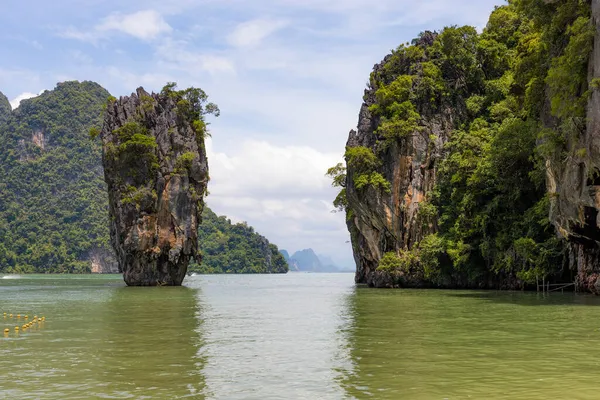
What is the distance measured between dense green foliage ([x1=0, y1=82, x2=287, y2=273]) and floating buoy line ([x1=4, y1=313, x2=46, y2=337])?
98.4m

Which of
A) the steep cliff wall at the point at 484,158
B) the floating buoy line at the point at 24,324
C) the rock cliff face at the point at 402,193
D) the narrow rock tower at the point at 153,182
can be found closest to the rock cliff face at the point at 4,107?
the narrow rock tower at the point at 153,182

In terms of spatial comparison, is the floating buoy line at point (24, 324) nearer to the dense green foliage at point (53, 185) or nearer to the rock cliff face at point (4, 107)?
the dense green foliage at point (53, 185)

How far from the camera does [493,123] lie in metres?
46.9

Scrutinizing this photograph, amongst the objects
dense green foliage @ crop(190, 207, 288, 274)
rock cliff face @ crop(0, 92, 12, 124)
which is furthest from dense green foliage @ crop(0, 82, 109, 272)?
rock cliff face @ crop(0, 92, 12, 124)

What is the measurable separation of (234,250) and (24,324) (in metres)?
130

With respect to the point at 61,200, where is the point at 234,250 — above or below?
below

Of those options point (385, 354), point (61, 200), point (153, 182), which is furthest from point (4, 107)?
point (385, 354)

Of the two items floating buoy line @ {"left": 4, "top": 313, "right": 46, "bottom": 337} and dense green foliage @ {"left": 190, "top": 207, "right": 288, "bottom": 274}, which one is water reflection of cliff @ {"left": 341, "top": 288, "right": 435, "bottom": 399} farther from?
dense green foliage @ {"left": 190, "top": 207, "right": 288, "bottom": 274}

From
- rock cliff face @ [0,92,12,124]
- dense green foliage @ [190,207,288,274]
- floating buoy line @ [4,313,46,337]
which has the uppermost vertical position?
rock cliff face @ [0,92,12,124]

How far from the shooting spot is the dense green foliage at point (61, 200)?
125875 mm

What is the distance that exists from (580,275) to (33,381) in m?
29.0

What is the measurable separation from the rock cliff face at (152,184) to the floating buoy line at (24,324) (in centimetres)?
2912

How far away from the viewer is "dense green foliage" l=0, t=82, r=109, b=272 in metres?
125

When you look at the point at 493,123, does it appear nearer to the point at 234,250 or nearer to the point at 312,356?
the point at 312,356
